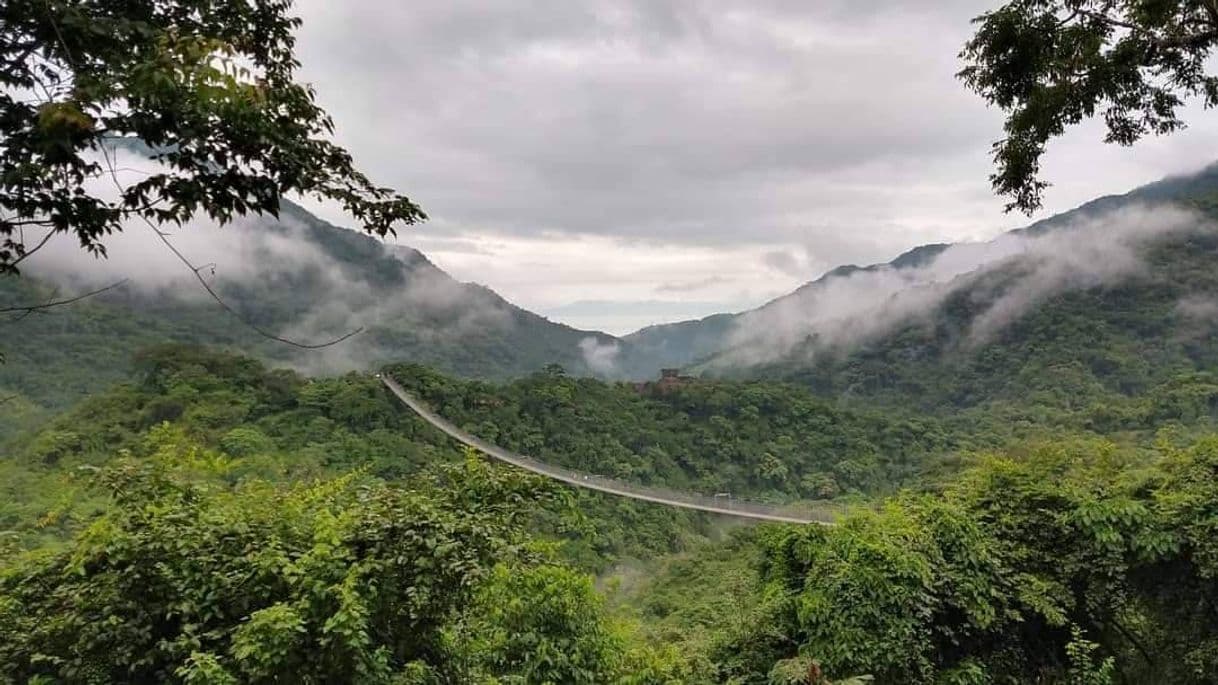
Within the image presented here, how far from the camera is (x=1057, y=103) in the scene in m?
4.23

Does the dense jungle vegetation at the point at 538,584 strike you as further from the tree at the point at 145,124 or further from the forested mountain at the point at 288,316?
the forested mountain at the point at 288,316

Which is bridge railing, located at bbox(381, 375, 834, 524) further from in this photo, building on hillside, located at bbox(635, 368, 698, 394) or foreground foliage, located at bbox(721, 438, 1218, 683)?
building on hillside, located at bbox(635, 368, 698, 394)

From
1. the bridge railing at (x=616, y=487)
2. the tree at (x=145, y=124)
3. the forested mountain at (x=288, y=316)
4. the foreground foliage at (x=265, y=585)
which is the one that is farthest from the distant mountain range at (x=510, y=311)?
the tree at (x=145, y=124)

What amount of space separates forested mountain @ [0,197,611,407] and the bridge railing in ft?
24.3

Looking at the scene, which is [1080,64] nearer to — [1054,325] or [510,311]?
[1054,325]

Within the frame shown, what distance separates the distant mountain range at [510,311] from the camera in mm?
38562

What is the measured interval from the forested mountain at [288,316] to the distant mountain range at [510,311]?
166mm

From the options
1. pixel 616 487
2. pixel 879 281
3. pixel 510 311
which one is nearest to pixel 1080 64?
pixel 616 487

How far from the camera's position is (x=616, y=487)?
71.1ft

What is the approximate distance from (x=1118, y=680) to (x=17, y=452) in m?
24.7

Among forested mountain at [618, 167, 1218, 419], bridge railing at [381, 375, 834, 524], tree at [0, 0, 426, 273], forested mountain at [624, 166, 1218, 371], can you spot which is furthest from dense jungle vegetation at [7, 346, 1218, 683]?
forested mountain at [624, 166, 1218, 371]

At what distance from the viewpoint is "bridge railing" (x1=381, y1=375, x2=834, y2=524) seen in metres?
19.2

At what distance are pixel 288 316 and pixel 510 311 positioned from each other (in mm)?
32410

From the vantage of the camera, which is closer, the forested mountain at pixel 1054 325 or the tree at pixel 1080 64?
the tree at pixel 1080 64
